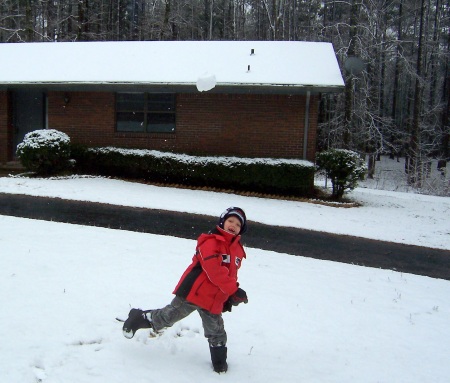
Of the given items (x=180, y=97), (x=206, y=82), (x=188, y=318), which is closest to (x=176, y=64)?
(x=180, y=97)

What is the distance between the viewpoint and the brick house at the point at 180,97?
13531mm

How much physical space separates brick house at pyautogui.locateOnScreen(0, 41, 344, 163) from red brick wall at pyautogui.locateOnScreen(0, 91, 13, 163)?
0.04 meters

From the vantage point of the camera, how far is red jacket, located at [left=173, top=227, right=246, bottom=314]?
3.31m

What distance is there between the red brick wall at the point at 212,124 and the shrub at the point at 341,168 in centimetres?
78

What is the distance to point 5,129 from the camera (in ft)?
51.0

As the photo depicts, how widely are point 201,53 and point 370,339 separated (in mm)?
13372

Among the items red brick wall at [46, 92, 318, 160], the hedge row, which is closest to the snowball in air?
red brick wall at [46, 92, 318, 160]

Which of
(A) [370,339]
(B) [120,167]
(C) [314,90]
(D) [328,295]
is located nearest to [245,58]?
(C) [314,90]

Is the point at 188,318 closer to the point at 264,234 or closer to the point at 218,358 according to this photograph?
the point at 218,358

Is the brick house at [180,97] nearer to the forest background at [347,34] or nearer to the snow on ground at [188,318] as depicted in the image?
the snow on ground at [188,318]

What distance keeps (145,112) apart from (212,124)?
233 cm

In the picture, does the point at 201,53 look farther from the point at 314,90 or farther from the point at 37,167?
the point at 37,167

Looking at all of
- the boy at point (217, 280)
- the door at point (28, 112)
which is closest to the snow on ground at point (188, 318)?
the boy at point (217, 280)

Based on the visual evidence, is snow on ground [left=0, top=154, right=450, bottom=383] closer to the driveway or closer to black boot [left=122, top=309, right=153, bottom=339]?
black boot [left=122, top=309, right=153, bottom=339]
